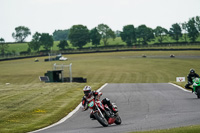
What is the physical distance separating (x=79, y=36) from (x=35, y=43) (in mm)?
21824

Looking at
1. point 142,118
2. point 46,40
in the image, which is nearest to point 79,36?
point 46,40

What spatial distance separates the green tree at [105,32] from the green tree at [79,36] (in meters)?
8.65

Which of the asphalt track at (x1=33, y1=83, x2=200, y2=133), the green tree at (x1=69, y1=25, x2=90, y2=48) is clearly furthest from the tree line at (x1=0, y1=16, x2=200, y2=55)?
the asphalt track at (x1=33, y1=83, x2=200, y2=133)

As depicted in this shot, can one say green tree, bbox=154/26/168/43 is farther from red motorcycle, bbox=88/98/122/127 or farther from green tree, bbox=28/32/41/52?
red motorcycle, bbox=88/98/122/127

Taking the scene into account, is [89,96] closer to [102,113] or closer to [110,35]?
[102,113]

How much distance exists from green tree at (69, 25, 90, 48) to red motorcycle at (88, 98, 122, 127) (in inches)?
6242

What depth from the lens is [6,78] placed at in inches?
2566

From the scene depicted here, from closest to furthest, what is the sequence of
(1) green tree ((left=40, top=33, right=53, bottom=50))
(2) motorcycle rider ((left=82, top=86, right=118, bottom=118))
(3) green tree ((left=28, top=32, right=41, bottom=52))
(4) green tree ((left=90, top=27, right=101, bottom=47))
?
(2) motorcycle rider ((left=82, top=86, right=118, bottom=118))
(3) green tree ((left=28, top=32, right=41, bottom=52))
(4) green tree ((left=90, top=27, right=101, bottom=47))
(1) green tree ((left=40, top=33, right=53, bottom=50))

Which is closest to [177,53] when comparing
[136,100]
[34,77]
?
[34,77]

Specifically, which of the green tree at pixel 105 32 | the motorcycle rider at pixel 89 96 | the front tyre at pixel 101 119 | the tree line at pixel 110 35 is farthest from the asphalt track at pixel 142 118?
the green tree at pixel 105 32

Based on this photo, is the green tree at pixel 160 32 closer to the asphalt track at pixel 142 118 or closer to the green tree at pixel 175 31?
the green tree at pixel 175 31

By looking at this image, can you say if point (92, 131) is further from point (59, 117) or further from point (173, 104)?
point (173, 104)

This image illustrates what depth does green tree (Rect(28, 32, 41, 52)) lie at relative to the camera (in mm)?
167375

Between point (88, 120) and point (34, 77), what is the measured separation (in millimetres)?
49039
